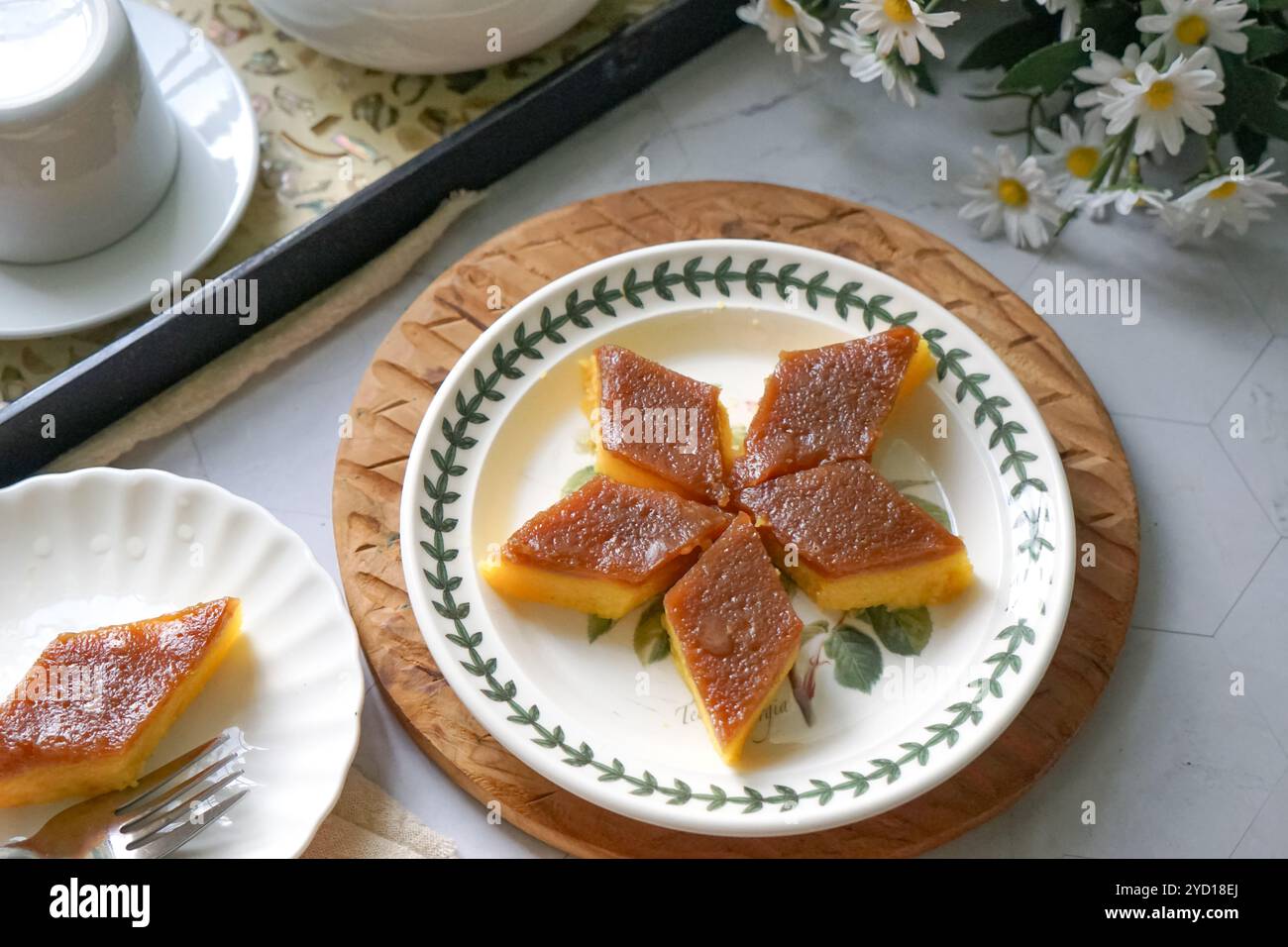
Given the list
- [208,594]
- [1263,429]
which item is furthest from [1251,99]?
[208,594]

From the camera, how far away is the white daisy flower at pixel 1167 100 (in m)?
1.48

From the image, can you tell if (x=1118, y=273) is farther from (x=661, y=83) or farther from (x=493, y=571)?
(x=493, y=571)

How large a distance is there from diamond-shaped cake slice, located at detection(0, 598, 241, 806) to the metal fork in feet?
0.09

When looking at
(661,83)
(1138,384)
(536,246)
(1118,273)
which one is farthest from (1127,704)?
(661,83)

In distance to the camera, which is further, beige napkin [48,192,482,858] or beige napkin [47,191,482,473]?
beige napkin [47,191,482,473]

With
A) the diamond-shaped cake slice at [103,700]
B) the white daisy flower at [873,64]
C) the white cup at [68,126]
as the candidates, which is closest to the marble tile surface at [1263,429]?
the white daisy flower at [873,64]

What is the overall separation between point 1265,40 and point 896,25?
17.5 inches

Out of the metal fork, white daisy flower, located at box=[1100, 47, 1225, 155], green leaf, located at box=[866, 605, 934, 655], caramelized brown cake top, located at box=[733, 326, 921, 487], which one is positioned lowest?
the metal fork

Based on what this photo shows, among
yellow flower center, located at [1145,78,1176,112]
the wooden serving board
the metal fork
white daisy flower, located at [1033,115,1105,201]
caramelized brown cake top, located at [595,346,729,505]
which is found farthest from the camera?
white daisy flower, located at [1033,115,1105,201]

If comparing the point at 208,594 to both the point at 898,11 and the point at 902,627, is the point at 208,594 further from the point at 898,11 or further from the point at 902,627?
the point at 898,11

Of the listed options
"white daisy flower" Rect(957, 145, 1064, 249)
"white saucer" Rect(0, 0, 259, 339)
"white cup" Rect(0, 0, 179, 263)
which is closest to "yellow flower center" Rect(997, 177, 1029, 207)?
"white daisy flower" Rect(957, 145, 1064, 249)

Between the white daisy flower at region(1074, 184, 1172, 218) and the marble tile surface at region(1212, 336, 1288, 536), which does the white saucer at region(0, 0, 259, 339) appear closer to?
the white daisy flower at region(1074, 184, 1172, 218)

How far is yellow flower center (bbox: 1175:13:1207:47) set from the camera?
148cm

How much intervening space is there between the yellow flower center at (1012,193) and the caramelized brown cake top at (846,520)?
1.79 ft
